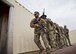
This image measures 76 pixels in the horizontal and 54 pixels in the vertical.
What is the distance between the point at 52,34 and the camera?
165 inches

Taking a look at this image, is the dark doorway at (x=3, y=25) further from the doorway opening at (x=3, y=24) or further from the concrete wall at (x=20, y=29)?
the concrete wall at (x=20, y=29)

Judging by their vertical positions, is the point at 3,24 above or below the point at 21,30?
above

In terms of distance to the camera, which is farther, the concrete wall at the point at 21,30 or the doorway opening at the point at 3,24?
the concrete wall at the point at 21,30

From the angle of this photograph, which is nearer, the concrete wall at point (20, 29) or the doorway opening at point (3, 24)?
the doorway opening at point (3, 24)

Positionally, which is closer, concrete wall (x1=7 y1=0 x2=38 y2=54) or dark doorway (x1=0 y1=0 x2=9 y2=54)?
dark doorway (x1=0 y1=0 x2=9 y2=54)

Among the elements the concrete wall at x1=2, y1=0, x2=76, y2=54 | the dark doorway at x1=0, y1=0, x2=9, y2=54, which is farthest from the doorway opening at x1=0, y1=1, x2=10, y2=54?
the concrete wall at x1=2, y1=0, x2=76, y2=54

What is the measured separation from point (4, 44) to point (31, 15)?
1.88 m

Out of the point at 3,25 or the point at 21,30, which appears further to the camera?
the point at 21,30

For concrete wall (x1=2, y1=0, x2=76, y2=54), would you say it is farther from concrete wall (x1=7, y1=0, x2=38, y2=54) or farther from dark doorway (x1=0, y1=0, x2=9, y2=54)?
dark doorway (x1=0, y1=0, x2=9, y2=54)

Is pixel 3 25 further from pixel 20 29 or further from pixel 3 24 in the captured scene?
pixel 20 29

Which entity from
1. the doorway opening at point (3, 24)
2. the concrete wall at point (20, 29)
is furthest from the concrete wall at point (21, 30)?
the doorway opening at point (3, 24)

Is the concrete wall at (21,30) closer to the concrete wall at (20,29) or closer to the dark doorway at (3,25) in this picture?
the concrete wall at (20,29)

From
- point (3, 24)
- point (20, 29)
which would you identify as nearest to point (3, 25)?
point (3, 24)

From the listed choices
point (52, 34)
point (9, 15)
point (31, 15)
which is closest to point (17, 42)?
point (9, 15)
